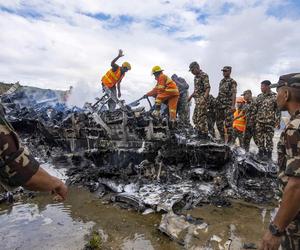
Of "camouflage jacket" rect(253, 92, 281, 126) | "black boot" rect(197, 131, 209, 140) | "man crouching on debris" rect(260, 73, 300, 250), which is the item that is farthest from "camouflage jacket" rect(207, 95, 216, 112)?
"man crouching on debris" rect(260, 73, 300, 250)

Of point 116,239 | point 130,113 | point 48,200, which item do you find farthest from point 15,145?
point 130,113

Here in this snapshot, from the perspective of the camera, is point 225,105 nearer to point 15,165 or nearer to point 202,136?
point 202,136

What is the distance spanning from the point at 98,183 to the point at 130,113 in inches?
74.8

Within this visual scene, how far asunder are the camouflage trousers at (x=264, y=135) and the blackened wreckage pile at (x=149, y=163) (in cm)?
85

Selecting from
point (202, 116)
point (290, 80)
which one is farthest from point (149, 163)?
point (290, 80)

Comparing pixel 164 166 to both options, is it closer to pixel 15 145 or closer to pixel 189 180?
pixel 189 180

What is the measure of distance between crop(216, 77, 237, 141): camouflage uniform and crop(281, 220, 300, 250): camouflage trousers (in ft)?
21.8

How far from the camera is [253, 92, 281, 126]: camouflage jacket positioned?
756 centimetres

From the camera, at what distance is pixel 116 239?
4191mm

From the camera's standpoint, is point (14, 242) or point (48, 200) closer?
point (14, 242)

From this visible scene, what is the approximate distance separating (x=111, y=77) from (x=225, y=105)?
3.98m

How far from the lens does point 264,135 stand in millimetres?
7754

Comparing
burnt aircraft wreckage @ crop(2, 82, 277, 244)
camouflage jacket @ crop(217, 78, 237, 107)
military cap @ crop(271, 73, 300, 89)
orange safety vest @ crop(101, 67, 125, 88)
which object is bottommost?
burnt aircraft wreckage @ crop(2, 82, 277, 244)

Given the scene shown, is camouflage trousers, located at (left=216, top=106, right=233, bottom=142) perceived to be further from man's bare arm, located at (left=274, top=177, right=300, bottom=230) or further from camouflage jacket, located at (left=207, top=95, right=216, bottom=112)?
man's bare arm, located at (left=274, top=177, right=300, bottom=230)
